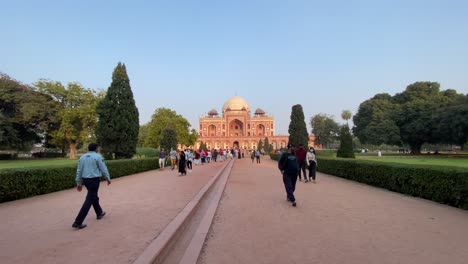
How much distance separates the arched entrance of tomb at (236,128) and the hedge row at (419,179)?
78.0 metres

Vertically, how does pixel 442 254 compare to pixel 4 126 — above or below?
below

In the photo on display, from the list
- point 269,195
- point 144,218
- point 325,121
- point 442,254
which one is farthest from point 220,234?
point 325,121

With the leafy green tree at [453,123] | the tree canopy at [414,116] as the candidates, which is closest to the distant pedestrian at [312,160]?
the leafy green tree at [453,123]

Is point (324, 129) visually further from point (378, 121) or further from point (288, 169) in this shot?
point (288, 169)

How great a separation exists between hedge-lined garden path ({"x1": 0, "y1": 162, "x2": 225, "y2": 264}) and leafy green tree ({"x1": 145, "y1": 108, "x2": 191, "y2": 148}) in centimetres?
4293

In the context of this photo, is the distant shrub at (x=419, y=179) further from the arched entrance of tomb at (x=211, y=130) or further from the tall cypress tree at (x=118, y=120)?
the arched entrance of tomb at (x=211, y=130)

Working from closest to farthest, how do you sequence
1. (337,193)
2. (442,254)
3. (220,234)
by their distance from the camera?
(442,254) < (220,234) < (337,193)

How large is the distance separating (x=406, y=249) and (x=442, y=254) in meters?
0.43

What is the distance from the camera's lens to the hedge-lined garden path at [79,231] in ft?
13.9

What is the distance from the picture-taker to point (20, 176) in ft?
31.9

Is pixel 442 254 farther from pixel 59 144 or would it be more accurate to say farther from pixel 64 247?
pixel 59 144

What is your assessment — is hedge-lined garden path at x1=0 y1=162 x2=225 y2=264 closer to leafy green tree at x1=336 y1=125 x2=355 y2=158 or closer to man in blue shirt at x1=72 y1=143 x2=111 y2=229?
man in blue shirt at x1=72 y1=143 x2=111 y2=229

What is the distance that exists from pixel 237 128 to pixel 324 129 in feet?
82.3

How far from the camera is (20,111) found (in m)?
40.2
